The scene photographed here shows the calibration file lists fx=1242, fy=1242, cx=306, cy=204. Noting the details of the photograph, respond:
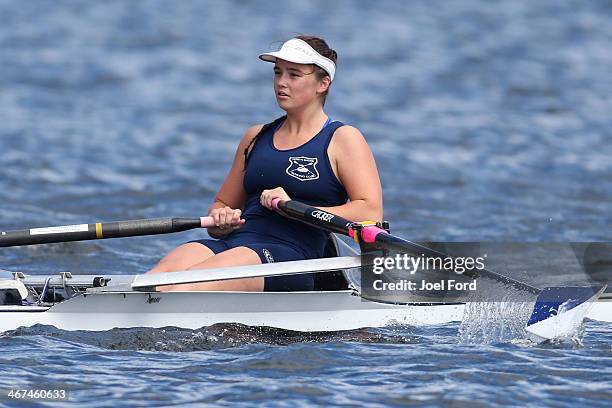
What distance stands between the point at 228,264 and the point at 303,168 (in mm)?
748

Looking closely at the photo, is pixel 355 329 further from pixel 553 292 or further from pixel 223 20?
pixel 223 20

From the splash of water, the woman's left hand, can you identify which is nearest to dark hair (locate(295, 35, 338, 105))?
the woman's left hand

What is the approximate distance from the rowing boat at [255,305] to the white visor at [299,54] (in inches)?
35.7

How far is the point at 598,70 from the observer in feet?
77.4

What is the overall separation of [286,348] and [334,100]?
45.8 feet

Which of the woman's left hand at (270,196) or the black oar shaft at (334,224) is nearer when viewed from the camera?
the black oar shaft at (334,224)

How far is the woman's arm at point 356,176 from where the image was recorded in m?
7.39

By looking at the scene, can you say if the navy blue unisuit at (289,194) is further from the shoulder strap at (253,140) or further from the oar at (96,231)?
the oar at (96,231)

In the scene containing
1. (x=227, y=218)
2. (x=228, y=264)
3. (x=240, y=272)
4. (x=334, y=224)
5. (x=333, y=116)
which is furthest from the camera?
(x=333, y=116)

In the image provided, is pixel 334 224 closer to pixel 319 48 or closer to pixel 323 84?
pixel 323 84

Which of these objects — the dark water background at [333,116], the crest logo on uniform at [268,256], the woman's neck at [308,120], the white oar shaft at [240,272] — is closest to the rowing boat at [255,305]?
the white oar shaft at [240,272]

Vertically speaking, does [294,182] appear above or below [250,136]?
below

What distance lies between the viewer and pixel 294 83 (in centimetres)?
753

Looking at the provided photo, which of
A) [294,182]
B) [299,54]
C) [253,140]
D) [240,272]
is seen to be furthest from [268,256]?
[299,54]
